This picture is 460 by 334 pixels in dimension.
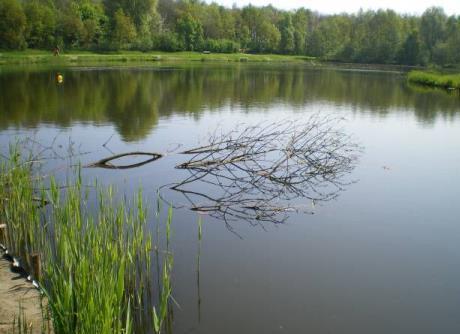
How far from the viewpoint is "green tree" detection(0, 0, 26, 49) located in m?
56.4

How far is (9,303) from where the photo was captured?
4.96 metres

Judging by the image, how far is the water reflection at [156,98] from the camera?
1948 cm

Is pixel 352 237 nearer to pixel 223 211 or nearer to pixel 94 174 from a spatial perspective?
pixel 223 211

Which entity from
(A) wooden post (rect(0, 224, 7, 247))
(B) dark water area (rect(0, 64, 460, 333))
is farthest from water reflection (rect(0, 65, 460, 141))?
(A) wooden post (rect(0, 224, 7, 247))

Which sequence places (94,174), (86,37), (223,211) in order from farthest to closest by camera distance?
(86,37)
(94,174)
(223,211)

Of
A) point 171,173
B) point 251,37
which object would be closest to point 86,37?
point 251,37

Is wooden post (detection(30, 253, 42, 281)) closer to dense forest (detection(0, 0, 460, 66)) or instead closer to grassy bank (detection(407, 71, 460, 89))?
grassy bank (detection(407, 71, 460, 89))

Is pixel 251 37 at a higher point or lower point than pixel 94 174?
higher

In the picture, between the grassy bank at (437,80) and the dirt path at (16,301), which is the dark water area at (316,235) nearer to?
the dirt path at (16,301)

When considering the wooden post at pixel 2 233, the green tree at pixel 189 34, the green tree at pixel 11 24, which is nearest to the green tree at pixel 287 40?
the green tree at pixel 189 34

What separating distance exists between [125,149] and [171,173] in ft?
10.5

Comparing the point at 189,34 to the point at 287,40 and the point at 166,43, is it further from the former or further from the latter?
the point at 287,40

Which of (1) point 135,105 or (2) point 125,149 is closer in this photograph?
(2) point 125,149

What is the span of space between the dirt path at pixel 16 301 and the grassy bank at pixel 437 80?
38.8m
